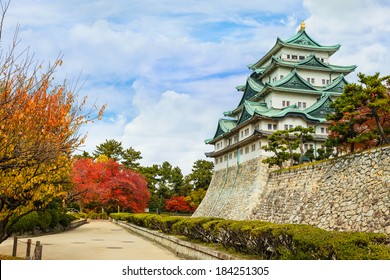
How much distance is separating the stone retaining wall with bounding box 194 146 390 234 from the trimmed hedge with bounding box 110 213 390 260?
19.0ft

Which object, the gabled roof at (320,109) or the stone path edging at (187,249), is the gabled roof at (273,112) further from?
the stone path edging at (187,249)

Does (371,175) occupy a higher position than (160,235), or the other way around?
(371,175)

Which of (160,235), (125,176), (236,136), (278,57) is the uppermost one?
(278,57)

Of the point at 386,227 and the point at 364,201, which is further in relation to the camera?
the point at 364,201

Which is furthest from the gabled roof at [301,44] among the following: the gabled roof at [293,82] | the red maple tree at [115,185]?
the red maple tree at [115,185]

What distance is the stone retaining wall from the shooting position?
1498cm

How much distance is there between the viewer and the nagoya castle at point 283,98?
34.8m

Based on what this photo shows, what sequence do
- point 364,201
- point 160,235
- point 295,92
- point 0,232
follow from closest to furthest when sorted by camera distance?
1. point 0,232
2. point 364,201
3. point 160,235
4. point 295,92

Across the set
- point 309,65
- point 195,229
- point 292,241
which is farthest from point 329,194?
point 309,65

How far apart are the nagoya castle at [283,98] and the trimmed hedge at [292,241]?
68.9 ft

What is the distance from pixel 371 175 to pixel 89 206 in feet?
145

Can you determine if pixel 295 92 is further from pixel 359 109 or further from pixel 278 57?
pixel 359 109

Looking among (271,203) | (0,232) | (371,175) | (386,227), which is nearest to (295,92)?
(271,203)

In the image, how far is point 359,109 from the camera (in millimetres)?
19125
